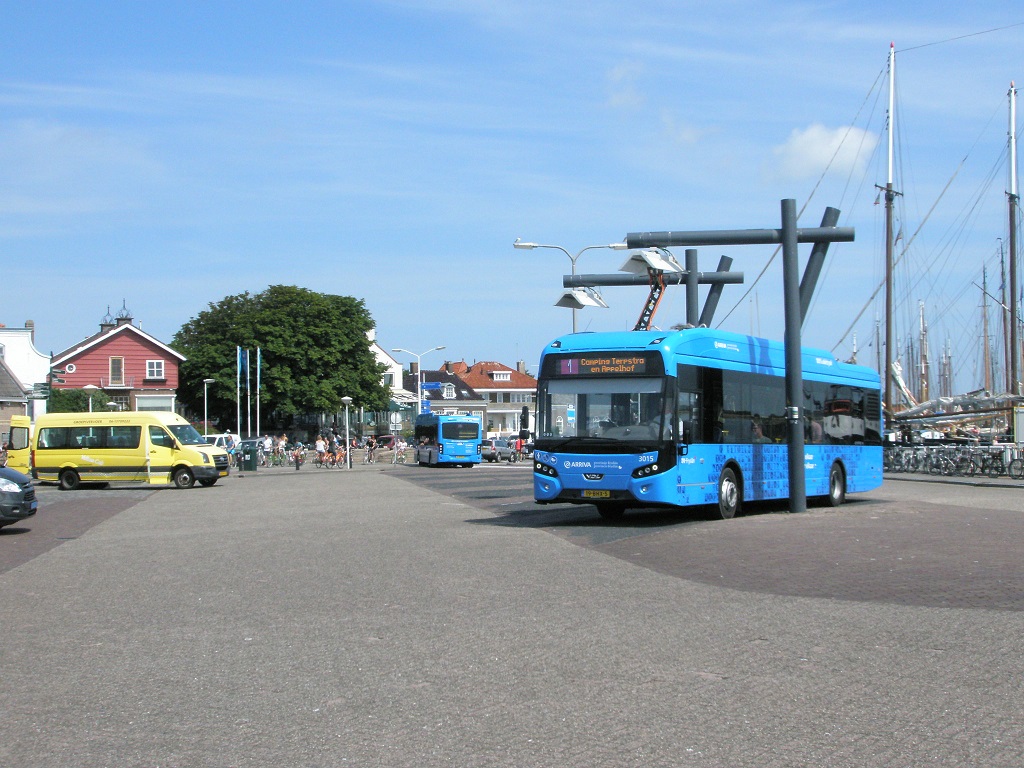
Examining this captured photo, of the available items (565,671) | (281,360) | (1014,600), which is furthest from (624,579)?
(281,360)

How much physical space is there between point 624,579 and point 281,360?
72.4 m

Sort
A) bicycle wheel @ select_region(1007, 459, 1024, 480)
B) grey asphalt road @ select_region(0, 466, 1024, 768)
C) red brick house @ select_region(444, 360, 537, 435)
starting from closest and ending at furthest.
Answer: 1. grey asphalt road @ select_region(0, 466, 1024, 768)
2. bicycle wheel @ select_region(1007, 459, 1024, 480)
3. red brick house @ select_region(444, 360, 537, 435)

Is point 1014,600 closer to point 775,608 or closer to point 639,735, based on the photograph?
point 775,608

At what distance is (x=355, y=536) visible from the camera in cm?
1758

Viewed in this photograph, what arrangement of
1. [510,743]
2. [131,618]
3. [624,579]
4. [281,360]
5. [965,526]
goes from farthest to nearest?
[281,360] → [965,526] → [624,579] → [131,618] → [510,743]

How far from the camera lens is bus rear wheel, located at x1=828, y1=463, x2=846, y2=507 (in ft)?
77.4

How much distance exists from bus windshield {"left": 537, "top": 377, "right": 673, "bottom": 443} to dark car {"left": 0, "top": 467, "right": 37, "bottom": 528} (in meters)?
8.32

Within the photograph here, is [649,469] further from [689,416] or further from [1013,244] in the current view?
[1013,244]

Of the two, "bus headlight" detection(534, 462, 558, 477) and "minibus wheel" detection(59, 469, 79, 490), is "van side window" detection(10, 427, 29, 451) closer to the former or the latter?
"minibus wheel" detection(59, 469, 79, 490)

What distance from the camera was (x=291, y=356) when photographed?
81438 mm

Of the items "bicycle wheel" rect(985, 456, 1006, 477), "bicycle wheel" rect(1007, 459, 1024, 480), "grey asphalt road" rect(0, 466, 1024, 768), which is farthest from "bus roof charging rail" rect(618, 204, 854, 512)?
"bicycle wheel" rect(985, 456, 1006, 477)

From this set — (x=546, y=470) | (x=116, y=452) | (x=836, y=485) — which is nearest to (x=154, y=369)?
(x=116, y=452)

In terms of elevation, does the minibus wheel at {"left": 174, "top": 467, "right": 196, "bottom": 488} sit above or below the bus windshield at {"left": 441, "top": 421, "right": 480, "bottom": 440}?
below

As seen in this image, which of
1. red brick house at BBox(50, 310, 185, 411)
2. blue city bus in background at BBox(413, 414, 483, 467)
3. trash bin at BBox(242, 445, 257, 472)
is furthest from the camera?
red brick house at BBox(50, 310, 185, 411)
